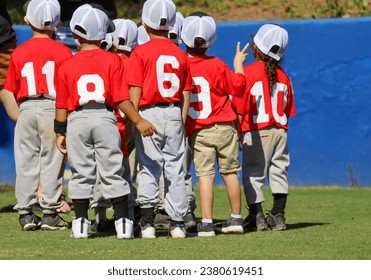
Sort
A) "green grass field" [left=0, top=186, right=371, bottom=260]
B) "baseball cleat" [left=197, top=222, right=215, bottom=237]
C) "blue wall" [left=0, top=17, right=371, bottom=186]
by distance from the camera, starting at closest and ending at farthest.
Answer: "green grass field" [left=0, top=186, right=371, bottom=260] < "baseball cleat" [left=197, top=222, right=215, bottom=237] < "blue wall" [left=0, top=17, right=371, bottom=186]

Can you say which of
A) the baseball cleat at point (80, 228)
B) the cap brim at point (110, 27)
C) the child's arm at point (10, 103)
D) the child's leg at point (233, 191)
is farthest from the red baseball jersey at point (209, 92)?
the child's arm at point (10, 103)

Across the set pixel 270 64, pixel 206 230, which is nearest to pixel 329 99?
pixel 270 64

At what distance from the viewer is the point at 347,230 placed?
32.2 ft

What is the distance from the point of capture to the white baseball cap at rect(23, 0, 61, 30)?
970 centimetres

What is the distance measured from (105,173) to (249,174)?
56.8 inches

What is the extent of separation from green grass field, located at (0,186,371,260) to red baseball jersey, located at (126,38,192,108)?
3.51ft

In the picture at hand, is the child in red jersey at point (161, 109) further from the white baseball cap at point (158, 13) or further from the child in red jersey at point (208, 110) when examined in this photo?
the child in red jersey at point (208, 110)

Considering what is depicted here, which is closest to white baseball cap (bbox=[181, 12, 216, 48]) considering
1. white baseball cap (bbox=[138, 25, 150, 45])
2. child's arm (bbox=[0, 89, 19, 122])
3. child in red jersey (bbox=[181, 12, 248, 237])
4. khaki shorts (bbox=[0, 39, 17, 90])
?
child in red jersey (bbox=[181, 12, 248, 237])

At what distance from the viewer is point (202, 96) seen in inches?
373

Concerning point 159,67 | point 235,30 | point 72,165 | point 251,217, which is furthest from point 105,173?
point 235,30

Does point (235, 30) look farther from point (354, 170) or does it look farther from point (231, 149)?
point (231, 149)

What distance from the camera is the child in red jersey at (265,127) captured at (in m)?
Answer: 9.84

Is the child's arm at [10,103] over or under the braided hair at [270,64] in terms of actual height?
under

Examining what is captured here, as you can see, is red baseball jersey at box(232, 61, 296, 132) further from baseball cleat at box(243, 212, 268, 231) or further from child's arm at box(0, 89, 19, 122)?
child's arm at box(0, 89, 19, 122)
